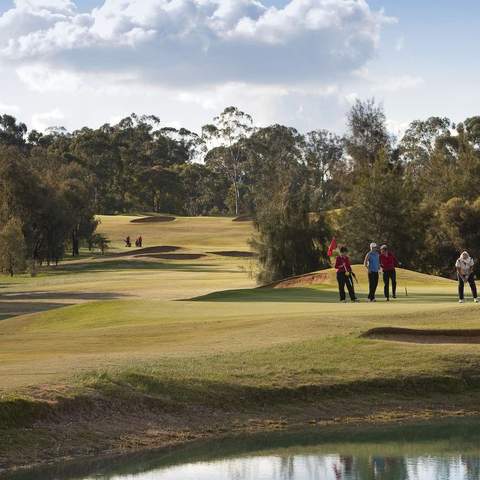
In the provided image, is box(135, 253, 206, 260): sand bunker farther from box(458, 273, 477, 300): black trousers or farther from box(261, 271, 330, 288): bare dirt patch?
box(458, 273, 477, 300): black trousers

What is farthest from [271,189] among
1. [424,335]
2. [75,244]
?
[424,335]

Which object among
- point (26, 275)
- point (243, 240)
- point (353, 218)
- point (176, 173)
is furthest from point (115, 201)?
point (353, 218)

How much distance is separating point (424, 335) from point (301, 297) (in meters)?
15.2

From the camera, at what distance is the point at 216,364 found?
77.5 ft

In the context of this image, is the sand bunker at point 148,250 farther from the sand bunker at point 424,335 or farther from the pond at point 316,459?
the pond at point 316,459

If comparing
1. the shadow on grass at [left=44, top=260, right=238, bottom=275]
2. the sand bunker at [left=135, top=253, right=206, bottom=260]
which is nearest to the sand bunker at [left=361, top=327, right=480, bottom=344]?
the shadow on grass at [left=44, top=260, right=238, bottom=275]

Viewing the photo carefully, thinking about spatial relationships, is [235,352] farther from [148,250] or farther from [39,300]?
[148,250]

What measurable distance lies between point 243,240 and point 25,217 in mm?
40453

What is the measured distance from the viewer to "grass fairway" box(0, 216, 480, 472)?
2028cm

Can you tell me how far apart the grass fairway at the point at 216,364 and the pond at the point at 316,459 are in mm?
821

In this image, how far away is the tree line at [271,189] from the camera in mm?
74250

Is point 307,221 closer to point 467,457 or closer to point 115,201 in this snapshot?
point 467,457

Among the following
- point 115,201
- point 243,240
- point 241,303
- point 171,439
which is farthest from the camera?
point 115,201

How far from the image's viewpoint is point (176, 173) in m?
172
